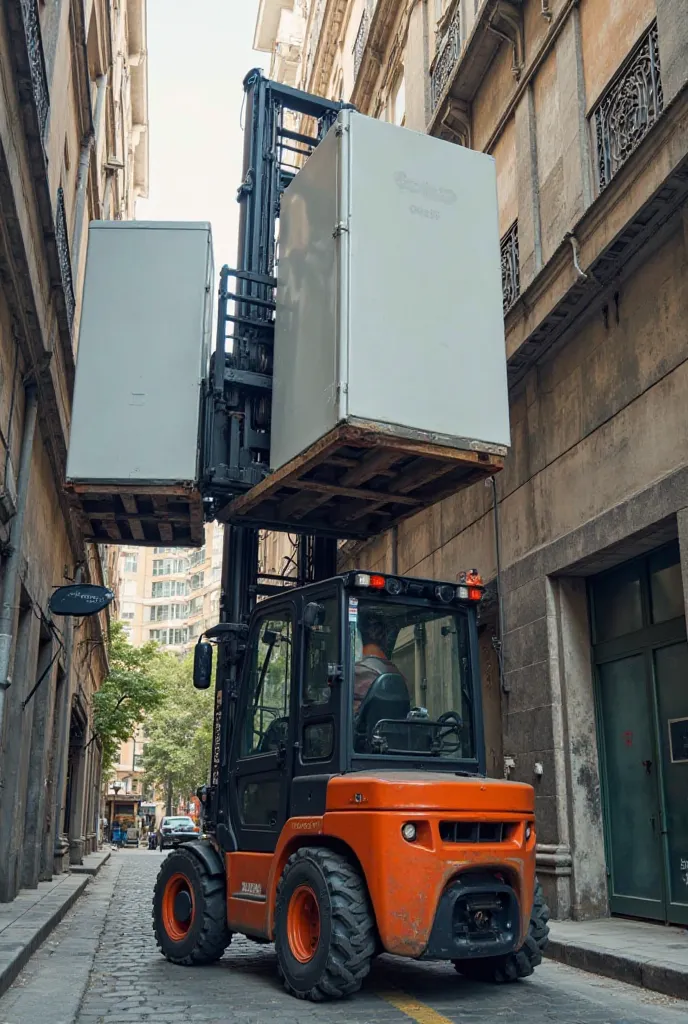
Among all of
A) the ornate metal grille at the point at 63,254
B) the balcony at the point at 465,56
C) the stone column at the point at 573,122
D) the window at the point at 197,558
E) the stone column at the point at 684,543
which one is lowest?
the stone column at the point at 684,543

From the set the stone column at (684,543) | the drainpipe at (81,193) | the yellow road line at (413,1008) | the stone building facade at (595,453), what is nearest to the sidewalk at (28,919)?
the yellow road line at (413,1008)

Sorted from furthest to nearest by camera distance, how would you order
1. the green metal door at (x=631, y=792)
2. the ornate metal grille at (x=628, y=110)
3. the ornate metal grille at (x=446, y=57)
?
1. the ornate metal grille at (x=446, y=57)
2. the ornate metal grille at (x=628, y=110)
3. the green metal door at (x=631, y=792)

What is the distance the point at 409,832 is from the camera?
618 cm

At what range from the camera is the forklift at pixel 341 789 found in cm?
616

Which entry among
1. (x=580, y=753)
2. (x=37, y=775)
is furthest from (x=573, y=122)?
(x=37, y=775)

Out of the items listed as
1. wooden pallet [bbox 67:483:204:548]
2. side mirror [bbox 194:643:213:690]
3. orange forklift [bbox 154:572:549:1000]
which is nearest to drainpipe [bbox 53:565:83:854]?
wooden pallet [bbox 67:483:204:548]

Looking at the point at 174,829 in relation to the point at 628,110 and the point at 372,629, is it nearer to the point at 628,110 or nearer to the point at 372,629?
the point at 628,110

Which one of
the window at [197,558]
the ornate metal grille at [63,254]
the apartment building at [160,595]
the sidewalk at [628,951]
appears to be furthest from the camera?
the apartment building at [160,595]

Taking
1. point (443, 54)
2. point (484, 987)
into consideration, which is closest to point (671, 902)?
point (484, 987)

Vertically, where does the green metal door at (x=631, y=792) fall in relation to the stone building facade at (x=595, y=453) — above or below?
below

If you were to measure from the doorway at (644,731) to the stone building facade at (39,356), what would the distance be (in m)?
6.07

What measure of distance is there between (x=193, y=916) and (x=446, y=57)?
45.0ft

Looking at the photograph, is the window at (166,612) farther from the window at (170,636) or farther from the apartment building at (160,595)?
the window at (170,636)

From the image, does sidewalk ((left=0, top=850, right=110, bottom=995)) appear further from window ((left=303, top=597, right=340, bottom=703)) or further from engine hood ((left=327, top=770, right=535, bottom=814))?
window ((left=303, top=597, right=340, bottom=703))
